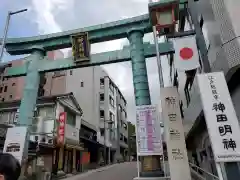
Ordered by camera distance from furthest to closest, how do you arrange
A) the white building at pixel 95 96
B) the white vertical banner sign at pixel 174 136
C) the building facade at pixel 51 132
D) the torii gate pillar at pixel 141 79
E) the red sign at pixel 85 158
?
the white building at pixel 95 96 < the red sign at pixel 85 158 < the building facade at pixel 51 132 < the torii gate pillar at pixel 141 79 < the white vertical banner sign at pixel 174 136

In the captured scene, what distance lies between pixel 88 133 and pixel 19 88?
1905 centimetres

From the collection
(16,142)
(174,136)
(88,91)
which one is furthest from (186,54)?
(88,91)

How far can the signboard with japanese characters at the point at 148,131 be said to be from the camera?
8625 mm

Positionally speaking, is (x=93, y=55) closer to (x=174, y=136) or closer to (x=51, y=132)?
(x=174, y=136)

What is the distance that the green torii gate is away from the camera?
11.0 metres

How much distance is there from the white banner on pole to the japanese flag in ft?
26.0

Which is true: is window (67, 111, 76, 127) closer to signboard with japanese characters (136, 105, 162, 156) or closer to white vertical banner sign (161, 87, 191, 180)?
signboard with japanese characters (136, 105, 162, 156)

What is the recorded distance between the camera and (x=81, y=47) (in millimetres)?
12344

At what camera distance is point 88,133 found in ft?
98.7

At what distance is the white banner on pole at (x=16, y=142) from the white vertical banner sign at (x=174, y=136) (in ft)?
22.8

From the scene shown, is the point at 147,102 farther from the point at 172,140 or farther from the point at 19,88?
the point at 19,88

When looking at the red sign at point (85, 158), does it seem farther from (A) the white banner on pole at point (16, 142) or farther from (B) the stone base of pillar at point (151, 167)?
(B) the stone base of pillar at point (151, 167)

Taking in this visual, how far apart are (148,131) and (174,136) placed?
1.71 metres

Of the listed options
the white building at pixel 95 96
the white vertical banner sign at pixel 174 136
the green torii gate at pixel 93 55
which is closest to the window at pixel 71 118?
the green torii gate at pixel 93 55
